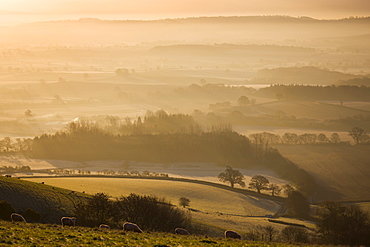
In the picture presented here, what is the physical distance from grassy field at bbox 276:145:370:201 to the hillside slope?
98.4 ft

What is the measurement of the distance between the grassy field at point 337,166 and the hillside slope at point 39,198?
1180 inches

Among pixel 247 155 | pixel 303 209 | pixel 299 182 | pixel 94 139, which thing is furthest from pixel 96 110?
pixel 303 209

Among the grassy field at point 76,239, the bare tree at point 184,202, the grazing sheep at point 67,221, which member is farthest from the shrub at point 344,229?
the grazing sheep at point 67,221

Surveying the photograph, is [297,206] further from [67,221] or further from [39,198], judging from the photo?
[67,221]

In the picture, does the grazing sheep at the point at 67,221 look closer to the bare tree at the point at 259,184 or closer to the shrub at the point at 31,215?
the shrub at the point at 31,215

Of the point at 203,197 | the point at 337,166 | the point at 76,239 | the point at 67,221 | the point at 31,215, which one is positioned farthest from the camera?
the point at 337,166

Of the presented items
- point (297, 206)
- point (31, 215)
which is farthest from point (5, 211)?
point (297, 206)

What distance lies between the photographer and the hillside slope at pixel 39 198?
102 feet

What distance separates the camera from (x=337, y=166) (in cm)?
6669

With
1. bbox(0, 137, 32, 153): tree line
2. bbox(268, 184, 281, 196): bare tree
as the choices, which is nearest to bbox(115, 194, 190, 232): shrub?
bbox(268, 184, 281, 196): bare tree

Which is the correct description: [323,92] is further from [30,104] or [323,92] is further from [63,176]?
[63,176]

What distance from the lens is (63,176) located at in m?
56.9

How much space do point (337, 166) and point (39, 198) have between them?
46159 millimetres

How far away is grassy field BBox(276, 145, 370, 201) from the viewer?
56.0 m
